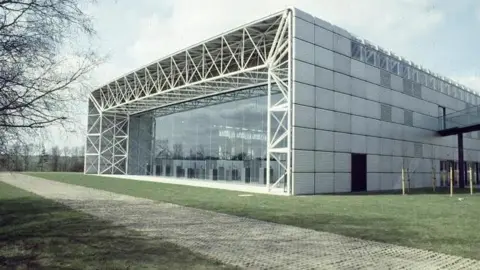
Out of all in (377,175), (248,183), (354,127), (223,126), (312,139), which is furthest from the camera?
(223,126)

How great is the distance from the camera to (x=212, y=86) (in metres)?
35.7

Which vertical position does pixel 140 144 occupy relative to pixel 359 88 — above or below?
below

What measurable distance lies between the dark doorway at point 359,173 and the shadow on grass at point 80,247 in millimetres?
20063

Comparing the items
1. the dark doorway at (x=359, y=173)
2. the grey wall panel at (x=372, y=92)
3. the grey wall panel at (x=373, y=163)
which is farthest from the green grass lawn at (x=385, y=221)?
the grey wall panel at (x=372, y=92)

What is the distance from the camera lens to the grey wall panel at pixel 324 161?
25.0 m

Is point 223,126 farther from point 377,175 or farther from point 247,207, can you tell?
point 247,207

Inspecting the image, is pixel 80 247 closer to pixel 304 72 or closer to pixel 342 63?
pixel 304 72

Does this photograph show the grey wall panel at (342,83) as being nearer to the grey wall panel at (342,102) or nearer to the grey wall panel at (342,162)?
the grey wall panel at (342,102)

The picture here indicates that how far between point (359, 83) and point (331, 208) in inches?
581

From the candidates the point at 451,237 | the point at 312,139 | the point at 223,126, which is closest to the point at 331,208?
the point at 451,237

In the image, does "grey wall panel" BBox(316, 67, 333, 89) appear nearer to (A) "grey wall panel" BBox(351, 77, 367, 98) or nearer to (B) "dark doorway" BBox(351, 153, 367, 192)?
(A) "grey wall panel" BBox(351, 77, 367, 98)

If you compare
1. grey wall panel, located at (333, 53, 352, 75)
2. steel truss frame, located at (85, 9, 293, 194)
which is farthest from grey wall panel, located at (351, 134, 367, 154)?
steel truss frame, located at (85, 9, 293, 194)

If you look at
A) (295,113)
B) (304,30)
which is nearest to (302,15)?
(304,30)

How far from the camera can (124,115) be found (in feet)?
171
